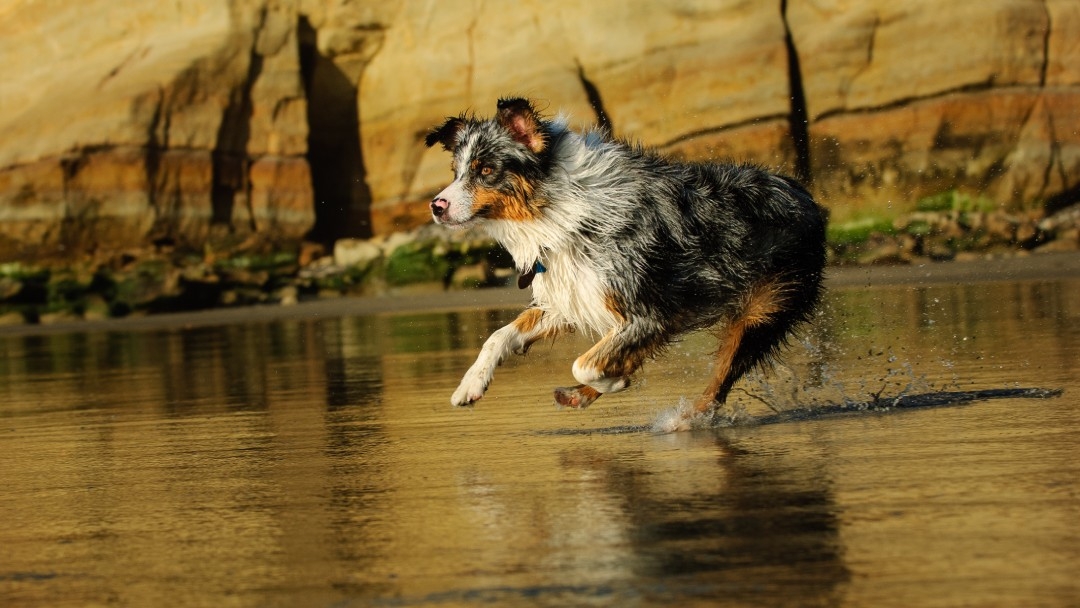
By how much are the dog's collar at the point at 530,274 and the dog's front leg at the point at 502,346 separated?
0.14 metres

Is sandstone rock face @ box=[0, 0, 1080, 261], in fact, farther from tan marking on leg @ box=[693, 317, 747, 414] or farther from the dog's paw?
the dog's paw

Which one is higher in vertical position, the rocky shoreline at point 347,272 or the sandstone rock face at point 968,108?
the sandstone rock face at point 968,108

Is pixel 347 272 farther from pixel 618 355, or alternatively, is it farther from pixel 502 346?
pixel 618 355

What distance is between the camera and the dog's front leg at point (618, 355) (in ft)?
25.2

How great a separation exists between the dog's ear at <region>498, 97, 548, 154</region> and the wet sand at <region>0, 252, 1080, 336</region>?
12104 millimetres

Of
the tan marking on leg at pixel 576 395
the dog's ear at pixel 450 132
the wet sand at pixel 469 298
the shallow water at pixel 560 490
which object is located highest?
the dog's ear at pixel 450 132

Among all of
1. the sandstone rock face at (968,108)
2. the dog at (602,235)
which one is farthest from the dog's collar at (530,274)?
the sandstone rock face at (968,108)

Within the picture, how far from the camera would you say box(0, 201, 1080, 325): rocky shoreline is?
2398cm

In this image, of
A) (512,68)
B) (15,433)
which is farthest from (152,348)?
(512,68)

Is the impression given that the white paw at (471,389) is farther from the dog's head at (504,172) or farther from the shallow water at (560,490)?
the dog's head at (504,172)

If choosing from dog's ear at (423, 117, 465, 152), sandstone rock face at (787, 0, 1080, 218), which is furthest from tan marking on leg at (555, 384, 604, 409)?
sandstone rock face at (787, 0, 1080, 218)

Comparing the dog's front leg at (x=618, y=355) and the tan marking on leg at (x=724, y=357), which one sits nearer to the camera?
the dog's front leg at (x=618, y=355)

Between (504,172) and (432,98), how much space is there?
22239 millimetres

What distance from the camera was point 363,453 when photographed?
7391 millimetres
